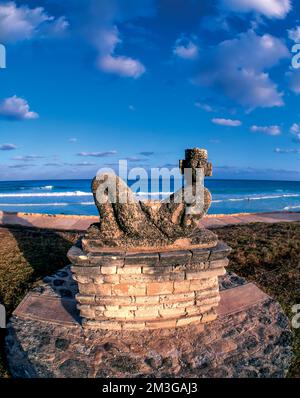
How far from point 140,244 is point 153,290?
2.06 feet

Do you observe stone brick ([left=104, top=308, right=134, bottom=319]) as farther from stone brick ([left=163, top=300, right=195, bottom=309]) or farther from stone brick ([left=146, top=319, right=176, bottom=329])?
stone brick ([left=163, top=300, right=195, bottom=309])

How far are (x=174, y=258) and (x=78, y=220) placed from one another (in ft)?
27.0

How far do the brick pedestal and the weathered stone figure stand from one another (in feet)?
0.75

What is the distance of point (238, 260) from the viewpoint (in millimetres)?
6199

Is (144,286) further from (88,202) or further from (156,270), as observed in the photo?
(88,202)

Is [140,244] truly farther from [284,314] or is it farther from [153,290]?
[284,314]

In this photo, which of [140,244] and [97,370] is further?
[140,244]

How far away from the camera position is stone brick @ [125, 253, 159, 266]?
134 inches

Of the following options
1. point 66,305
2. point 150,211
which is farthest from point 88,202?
point 150,211

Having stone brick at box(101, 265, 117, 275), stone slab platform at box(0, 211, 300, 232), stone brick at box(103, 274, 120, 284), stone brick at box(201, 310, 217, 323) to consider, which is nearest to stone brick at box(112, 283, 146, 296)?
stone brick at box(103, 274, 120, 284)

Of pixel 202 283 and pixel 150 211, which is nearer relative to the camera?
pixel 150 211

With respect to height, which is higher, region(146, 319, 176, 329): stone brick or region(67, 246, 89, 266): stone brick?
region(67, 246, 89, 266): stone brick

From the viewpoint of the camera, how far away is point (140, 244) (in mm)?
3668
